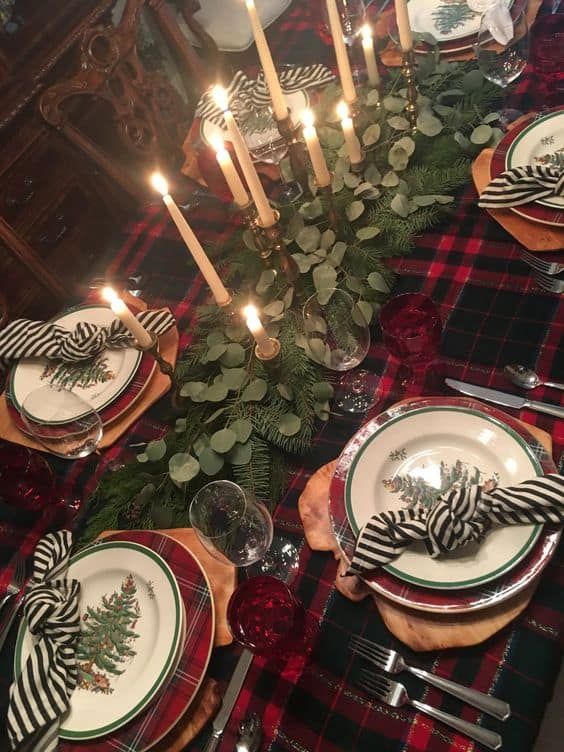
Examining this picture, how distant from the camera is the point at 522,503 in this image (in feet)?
2.43

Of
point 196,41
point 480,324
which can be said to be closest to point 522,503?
point 480,324

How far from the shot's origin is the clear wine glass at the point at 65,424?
1.09 m

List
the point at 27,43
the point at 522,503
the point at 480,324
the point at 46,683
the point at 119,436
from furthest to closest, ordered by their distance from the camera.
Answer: the point at 27,43
the point at 119,436
the point at 480,324
the point at 46,683
the point at 522,503

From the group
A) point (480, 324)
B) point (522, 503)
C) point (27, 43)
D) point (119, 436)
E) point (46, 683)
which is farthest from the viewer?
point (27, 43)

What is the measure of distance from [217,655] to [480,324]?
0.64 m

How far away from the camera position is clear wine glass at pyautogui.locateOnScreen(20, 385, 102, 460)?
109 cm

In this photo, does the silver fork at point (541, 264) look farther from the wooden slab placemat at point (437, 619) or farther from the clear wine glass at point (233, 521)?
the clear wine glass at point (233, 521)

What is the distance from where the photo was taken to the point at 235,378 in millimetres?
1061

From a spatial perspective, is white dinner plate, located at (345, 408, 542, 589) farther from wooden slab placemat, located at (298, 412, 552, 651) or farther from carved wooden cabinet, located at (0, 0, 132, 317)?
carved wooden cabinet, located at (0, 0, 132, 317)

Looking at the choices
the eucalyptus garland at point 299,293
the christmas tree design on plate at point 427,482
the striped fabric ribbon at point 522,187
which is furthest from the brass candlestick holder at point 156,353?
the striped fabric ribbon at point 522,187

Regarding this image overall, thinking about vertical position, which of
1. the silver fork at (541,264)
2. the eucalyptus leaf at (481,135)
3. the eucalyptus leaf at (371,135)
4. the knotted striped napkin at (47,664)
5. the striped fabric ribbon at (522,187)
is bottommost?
the knotted striped napkin at (47,664)

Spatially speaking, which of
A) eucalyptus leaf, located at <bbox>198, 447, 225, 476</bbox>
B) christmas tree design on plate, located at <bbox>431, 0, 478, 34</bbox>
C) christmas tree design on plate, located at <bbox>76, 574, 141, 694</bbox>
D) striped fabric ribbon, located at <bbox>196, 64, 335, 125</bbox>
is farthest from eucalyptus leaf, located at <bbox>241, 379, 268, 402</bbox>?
christmas tree design on plate, located at <bbox>431, 0, 478, 34</bbox>

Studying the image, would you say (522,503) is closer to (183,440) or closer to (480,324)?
(480,324)

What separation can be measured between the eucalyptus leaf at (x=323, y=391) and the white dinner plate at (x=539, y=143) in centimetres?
51
